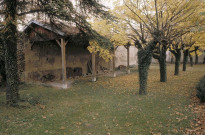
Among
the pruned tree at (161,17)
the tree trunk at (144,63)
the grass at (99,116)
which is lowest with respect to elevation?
the grass at (99,116)

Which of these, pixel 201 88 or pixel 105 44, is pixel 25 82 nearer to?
pixel 105 44

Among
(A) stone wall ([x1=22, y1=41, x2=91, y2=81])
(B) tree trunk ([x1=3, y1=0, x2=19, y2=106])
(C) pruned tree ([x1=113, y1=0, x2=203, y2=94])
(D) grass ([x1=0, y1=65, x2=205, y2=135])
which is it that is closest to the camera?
(D) grass ([x1=0, y1=65, x2=205, y2=135])

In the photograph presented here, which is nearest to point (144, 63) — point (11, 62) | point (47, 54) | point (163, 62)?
point (163, 62)

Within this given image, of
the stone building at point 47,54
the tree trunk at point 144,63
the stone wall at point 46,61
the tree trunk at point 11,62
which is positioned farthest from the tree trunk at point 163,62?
the tree trunk at point 11,62

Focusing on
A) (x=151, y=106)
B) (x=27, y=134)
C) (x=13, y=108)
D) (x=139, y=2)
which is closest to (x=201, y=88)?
(x=151, y=106)

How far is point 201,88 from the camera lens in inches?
273

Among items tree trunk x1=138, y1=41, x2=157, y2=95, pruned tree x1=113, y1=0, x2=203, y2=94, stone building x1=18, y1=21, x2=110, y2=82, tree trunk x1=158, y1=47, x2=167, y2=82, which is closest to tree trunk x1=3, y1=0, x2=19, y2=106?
stone building x1=18, y1=21, x2=110, y2=82

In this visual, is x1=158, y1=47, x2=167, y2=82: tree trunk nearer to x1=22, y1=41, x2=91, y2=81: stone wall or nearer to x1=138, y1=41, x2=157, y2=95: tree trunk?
x1=138, y1=41, x2=157, y2=95: tree trunk

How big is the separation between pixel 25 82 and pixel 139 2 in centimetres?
941

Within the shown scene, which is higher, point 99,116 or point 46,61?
point 46,61

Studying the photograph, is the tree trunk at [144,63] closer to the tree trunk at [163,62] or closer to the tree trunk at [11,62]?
the tree trunk at [163,62]

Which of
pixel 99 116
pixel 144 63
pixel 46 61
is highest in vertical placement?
pixel 46 61

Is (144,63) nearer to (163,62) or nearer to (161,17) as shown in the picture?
(161,17)

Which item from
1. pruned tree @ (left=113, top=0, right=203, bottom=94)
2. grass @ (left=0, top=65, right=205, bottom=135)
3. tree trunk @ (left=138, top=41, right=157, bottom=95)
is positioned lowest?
grass @ (left=0, top=65, right=205, bottom=135)
